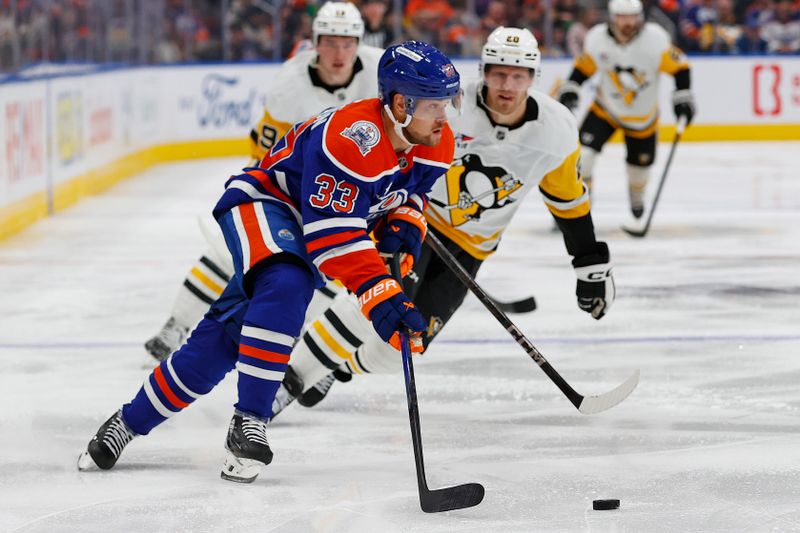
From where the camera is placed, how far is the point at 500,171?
3.51m

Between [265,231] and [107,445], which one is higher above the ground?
[265,231]

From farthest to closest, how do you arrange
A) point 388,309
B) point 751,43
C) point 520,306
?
1. point 751,43
2. point 520,306
3. point 388,309

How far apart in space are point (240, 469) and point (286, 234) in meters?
0.50

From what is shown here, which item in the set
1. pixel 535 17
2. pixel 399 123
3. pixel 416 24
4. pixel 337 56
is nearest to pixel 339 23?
pixel 337 56

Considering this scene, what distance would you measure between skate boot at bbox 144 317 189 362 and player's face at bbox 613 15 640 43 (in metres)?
4.09

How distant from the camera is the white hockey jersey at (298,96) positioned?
419 cm

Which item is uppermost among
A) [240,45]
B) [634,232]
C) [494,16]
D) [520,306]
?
[494,16]

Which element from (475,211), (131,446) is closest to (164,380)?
(131,446)

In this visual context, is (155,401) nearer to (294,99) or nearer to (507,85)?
(507,85)

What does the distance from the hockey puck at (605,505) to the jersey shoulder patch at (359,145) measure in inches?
30.1

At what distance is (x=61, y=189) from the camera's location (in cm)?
832

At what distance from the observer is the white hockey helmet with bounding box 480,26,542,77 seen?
335cm

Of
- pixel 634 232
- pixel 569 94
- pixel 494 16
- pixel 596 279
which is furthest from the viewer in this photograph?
pixel 494 16

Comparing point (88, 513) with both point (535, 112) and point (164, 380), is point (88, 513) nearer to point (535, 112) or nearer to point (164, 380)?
point (164, 380)
